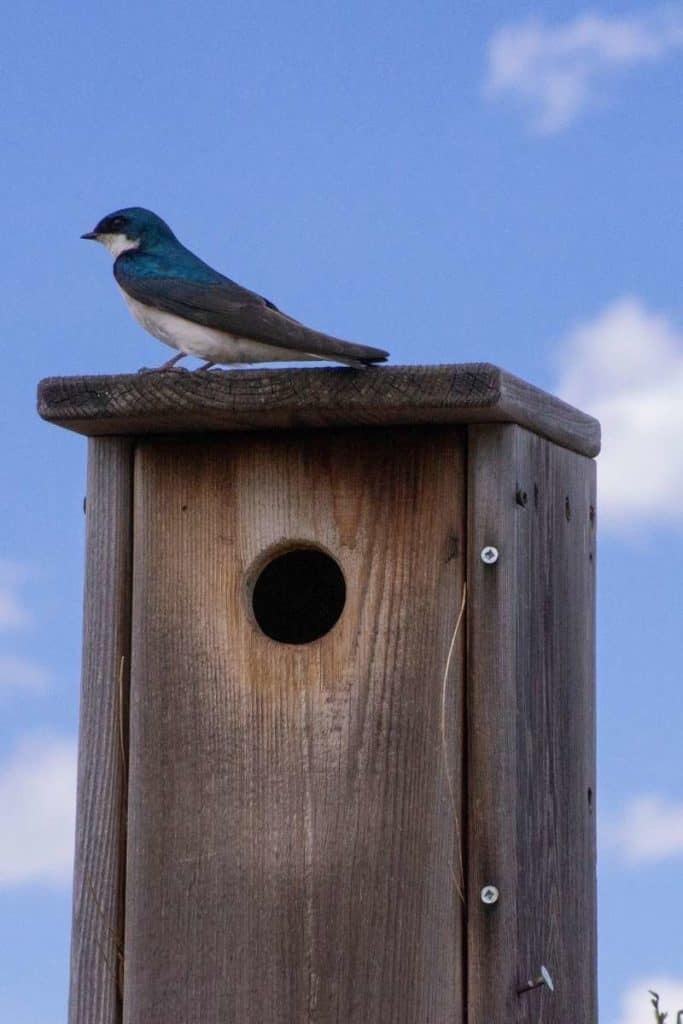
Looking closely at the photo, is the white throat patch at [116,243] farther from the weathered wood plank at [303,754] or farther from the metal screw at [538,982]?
the metal screw at [538,982]

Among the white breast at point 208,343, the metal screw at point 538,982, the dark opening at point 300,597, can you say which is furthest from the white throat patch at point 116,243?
the metal screw at point 538,982

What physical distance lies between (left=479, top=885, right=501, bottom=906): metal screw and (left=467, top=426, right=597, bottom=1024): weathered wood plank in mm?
12

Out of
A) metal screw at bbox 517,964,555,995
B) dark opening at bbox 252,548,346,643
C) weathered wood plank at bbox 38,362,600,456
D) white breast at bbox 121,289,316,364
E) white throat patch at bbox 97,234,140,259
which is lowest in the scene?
metal screw at bbox 517,964,555,995

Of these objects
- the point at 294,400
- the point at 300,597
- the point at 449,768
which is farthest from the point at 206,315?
the point at 449,768

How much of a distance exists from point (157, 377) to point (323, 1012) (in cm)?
115

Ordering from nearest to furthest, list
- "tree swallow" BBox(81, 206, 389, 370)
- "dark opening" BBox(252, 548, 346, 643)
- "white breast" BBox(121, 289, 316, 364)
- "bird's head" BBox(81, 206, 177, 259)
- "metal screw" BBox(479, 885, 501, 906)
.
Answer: "metal screw" BBox(479, 885, 501, 906)
"tree swallow" BBox(81, 206, 389, 370)
"white breast" BBox(121, 289, 316, 364)
"dark opening" BBox(252, 548, 346, 643)
"bird's head" BBox(81, 206, 177, 259)

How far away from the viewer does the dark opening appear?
4.07 m

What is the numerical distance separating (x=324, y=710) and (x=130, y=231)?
1351 millimetres

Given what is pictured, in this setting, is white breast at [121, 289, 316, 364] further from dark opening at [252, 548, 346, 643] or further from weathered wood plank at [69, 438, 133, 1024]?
dark opening at [252, 548, 346, 643]

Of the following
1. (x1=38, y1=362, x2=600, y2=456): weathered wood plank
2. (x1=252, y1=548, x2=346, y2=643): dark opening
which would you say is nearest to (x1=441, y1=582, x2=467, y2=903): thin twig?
(x1=38, y1=362, x2=600, y2=456): weathered wood plank

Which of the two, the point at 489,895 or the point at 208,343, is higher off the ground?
the point at 208,343

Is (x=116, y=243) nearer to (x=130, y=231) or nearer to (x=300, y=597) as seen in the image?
(x=130, y=231)

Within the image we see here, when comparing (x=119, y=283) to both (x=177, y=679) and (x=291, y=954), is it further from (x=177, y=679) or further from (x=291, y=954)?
(x=291, y=954)

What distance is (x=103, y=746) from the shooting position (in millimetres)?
3848
